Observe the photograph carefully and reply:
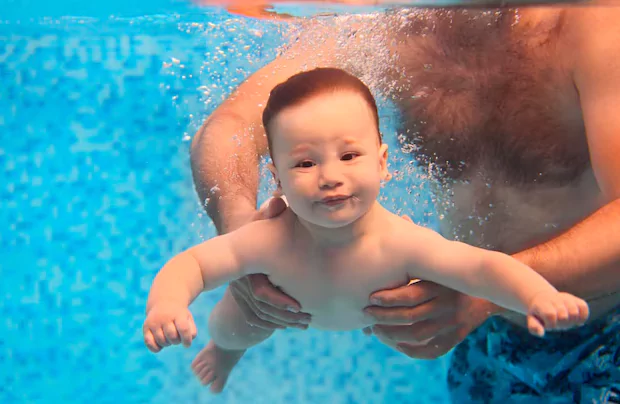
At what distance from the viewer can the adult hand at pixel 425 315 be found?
1057mm

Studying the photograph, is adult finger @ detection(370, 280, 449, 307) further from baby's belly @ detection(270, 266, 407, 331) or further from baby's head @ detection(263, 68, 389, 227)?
baby's head @ detection(263, 68, 389, 227)

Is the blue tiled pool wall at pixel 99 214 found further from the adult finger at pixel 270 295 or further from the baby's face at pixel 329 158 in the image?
the baby's face at pixel 329 158

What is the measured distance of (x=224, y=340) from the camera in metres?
1.39

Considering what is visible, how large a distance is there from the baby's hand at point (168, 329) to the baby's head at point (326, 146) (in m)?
0.25

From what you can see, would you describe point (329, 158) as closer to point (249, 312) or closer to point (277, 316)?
point (277, 316)

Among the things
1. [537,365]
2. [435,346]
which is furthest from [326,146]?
[537,365]

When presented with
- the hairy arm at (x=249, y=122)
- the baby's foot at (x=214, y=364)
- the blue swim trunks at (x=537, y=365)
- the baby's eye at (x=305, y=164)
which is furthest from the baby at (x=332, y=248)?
the blue swim trunks at (x=537, y=365)

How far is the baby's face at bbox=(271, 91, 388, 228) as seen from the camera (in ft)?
3.03

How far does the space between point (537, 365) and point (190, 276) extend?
0.98 metres

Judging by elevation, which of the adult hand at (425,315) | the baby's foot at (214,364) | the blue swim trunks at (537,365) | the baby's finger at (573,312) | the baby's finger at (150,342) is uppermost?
the baby's finger at (150,342)

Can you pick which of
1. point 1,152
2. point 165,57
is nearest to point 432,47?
point 165,57

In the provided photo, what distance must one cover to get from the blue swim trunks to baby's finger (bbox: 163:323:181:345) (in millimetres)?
1013

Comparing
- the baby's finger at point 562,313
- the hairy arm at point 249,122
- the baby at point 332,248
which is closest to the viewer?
the baby's finger at point 562,313

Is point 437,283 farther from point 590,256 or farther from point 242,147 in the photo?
point 242,147
